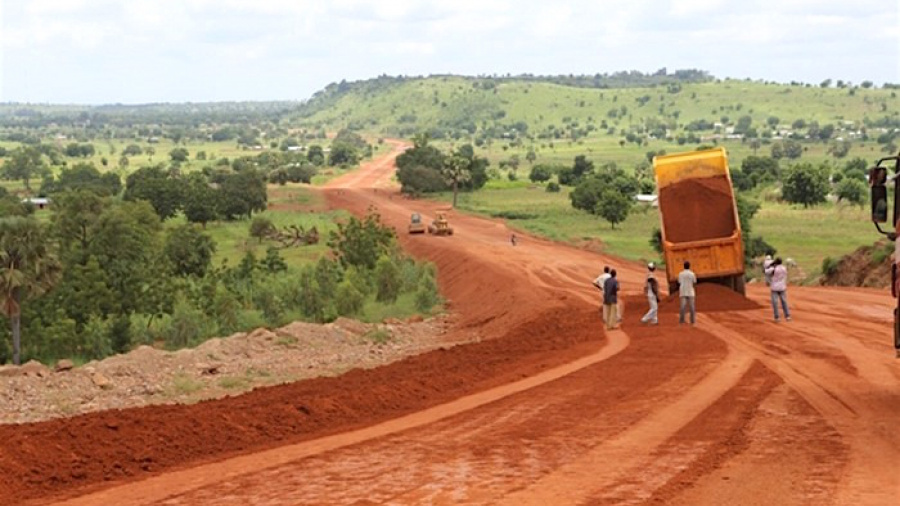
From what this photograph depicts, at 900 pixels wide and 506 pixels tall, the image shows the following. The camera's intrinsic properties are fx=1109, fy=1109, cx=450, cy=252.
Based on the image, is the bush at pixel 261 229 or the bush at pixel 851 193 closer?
the bush at pixel 261 229

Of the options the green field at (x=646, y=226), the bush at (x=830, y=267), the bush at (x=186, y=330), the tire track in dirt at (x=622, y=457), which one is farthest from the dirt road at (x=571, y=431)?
the green field at (x=646, y=226)

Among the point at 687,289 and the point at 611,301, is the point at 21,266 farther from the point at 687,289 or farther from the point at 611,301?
the point at 687,289

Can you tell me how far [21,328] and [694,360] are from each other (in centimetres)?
3065

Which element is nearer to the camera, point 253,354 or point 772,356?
point 772,356

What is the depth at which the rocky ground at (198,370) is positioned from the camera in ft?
61.1

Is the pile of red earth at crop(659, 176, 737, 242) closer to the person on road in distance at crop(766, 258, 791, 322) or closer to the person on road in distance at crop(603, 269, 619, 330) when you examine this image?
the person on road in distance at crop(766, 258, 791, 322)

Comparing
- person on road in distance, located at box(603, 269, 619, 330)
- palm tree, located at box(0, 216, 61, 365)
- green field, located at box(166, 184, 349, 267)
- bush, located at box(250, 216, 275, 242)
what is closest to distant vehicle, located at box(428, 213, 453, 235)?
green field, located at box(166, 184, 349, 267)

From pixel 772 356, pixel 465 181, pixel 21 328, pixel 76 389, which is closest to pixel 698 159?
pixel 772 356

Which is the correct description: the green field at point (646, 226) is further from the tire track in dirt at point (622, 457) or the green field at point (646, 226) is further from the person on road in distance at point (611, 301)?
the tire track in dirt at point (622, 457)

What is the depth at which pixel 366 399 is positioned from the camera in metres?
16.9

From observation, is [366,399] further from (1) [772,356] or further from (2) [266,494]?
(1) [772,356]

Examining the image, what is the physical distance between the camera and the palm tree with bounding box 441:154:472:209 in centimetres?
10288

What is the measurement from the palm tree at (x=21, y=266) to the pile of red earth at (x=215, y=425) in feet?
76.3

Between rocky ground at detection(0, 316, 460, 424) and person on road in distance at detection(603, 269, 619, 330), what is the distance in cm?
440
